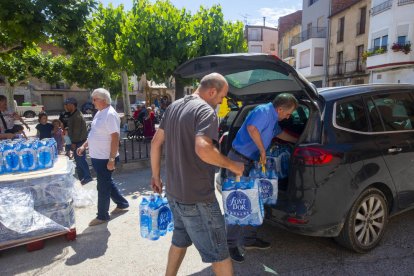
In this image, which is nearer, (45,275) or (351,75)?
(45,275)

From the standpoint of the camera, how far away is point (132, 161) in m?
7.41

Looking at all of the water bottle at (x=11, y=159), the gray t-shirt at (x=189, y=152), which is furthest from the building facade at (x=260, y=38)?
the gray t-shirt at (x=189, y=152)

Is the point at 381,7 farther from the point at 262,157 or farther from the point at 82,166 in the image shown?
the point at 262,157

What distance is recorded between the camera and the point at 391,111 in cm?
337

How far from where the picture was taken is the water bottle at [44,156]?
3.58 m

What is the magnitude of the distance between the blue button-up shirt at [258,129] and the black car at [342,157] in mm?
304

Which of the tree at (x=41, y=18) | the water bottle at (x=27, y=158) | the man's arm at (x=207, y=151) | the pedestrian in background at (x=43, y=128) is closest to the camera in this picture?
the man's arm at (x=207, y=151)

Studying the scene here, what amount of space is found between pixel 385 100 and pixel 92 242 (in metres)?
3.75

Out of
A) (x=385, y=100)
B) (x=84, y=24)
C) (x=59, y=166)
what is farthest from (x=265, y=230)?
(x=84, y=24)

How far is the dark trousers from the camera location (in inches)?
120

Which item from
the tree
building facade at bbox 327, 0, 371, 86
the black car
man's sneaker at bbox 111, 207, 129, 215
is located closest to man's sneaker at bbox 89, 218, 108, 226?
man's sneaker at bbox 111, 207, 129, 215

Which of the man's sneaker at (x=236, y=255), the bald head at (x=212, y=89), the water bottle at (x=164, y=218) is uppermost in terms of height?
the bald head at (x=212, y=89)

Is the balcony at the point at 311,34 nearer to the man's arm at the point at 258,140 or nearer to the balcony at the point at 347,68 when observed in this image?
the balcony at the point at 347,68

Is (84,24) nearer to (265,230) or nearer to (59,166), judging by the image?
(59,166)
